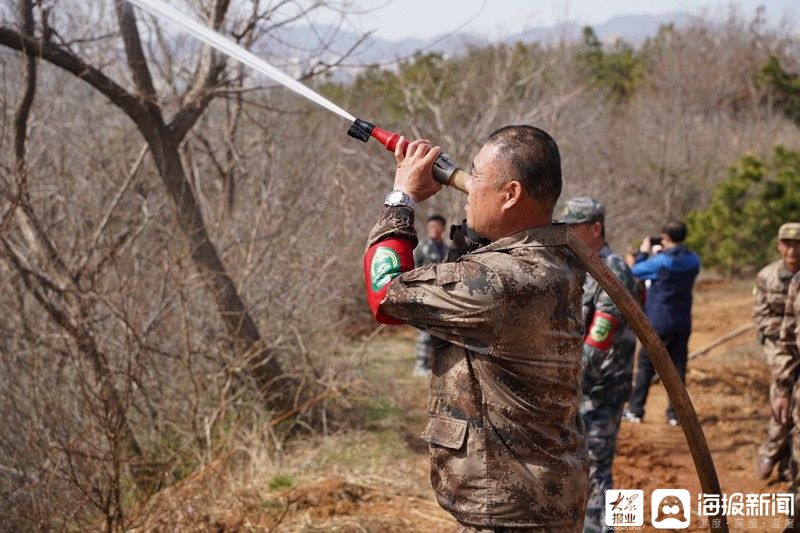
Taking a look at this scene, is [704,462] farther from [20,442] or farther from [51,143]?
[51,143]

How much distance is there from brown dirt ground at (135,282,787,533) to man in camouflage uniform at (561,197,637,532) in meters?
1.09

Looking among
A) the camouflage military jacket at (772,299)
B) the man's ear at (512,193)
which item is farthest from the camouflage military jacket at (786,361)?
the man's ear at (512,193)

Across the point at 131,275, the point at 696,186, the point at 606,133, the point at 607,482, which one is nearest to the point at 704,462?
the point at 607,482

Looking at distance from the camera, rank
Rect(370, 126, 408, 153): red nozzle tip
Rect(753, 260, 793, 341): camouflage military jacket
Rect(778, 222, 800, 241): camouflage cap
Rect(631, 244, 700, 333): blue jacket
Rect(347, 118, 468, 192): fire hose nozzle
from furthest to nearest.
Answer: Rect(631, 244, 700, 333): blue jacket < Rect(753, 260, 793, 341): camouflage military jacket < Rect(778, 222, 800, 241): camouflage cap < Rect(370, 126, 408, 153): red nozzle tip < Rect(347, 118, 468, 192): fire hose nozzle

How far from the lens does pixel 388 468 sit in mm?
7020

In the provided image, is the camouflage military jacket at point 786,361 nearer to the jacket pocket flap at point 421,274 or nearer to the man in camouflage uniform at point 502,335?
the man in camouflage uniform at point 502,335

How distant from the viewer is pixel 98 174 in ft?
27.9

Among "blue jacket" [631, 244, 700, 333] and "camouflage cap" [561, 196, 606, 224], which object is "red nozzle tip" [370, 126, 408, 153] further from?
"blue jacket" [631, 244, 700, 333]

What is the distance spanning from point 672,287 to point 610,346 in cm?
369

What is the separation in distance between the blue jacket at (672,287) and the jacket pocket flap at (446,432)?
620 centimetres

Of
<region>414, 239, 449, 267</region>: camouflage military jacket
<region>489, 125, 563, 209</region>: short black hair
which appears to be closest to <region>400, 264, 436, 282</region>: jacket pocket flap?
<region>489, 125, 563, 209</region>: short black hair

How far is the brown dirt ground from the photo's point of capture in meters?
5.54

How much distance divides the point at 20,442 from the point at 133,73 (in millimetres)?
2734

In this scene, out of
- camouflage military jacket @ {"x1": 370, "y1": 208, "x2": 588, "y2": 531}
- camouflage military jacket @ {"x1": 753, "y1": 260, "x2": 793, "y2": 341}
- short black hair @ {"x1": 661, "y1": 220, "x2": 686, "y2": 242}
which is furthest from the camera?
short black hair @ {"x1": 661, "y1": 220, "x2": 686, "y2": 242}
